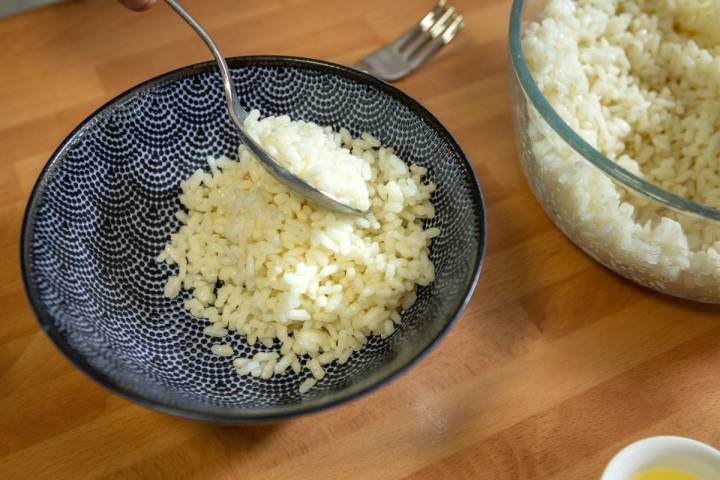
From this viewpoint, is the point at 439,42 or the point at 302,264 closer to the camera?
the point at 302,264

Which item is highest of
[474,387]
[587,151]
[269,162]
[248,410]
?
[587,151]

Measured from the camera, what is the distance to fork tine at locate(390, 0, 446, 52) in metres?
1.40

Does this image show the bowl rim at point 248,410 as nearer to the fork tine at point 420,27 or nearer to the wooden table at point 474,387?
the wooden table at point 474,387

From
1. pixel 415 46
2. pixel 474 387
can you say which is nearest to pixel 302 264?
pixel 474 387

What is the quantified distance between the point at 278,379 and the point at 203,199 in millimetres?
322

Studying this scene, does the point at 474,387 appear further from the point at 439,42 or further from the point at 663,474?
the point at 439,42

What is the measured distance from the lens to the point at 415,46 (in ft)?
4.59

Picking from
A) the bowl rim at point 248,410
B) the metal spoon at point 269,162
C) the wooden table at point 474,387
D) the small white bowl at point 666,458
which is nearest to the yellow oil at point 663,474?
the small white bowl at point 666,458

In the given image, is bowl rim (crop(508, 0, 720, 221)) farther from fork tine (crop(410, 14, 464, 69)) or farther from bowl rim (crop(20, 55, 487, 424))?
fork tine (crop(410, 14, 464, 69))

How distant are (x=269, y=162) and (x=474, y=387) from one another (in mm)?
431

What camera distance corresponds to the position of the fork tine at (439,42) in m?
1.39

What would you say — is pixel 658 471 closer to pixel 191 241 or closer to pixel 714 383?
pixel 714 383

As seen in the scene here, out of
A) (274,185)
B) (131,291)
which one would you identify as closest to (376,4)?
(274,185)

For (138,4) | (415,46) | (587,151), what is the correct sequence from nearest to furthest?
(587,151)
(138,4)
(415,46)
